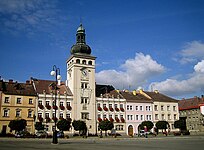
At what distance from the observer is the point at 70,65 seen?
6750 centimetres

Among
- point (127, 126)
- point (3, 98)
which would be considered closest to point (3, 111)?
point (3, 98)

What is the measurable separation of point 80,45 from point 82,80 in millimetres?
9550

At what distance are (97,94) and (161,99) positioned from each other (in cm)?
2101

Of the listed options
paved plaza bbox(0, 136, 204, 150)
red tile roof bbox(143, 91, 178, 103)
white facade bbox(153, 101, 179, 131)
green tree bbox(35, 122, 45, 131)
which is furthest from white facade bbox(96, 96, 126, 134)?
paved plaza bbox(0, 136, 204, 150)

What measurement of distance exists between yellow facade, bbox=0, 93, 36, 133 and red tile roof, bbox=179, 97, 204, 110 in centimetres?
5418

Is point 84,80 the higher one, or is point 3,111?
point 84,80

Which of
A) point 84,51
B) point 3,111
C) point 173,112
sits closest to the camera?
point 3,111

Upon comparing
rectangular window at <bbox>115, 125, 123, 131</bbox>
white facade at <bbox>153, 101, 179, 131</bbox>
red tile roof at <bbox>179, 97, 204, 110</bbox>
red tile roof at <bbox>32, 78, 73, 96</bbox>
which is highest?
red tile roof at <bbox>32, 78, 73, 96</bbox>

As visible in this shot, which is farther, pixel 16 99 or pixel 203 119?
pixel 203 119

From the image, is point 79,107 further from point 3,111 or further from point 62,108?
point 3,111

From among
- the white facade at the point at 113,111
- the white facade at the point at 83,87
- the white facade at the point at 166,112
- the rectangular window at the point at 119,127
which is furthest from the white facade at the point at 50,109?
the white facade at the point at 166,112

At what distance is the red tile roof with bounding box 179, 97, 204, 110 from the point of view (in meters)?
84.1

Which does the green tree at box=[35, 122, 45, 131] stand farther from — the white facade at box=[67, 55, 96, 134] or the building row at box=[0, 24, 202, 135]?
the white facade at box=[67, 55, 96, 134]

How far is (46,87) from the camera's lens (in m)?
62.8
